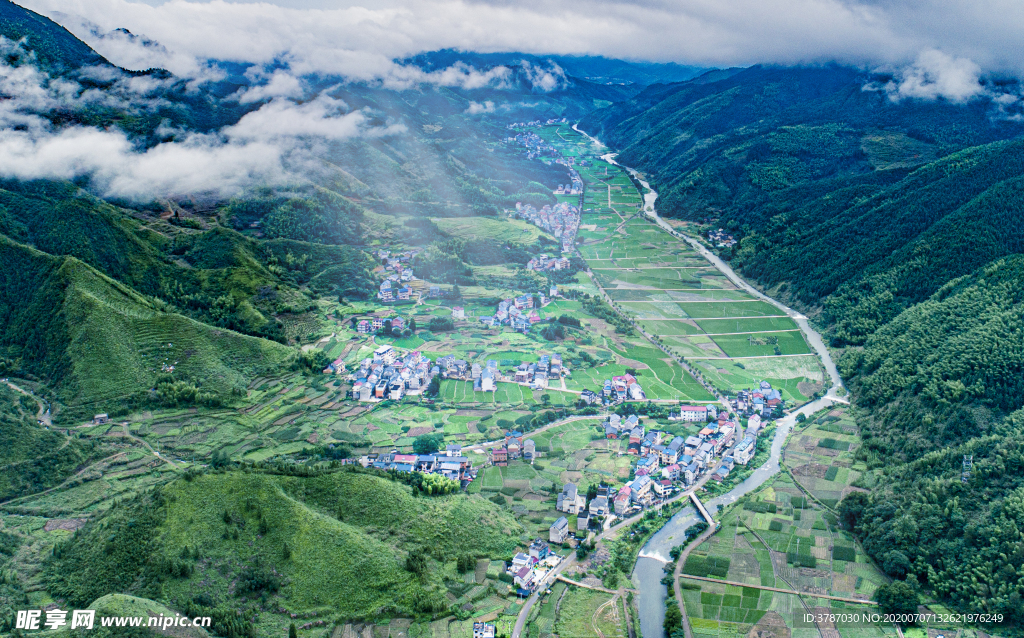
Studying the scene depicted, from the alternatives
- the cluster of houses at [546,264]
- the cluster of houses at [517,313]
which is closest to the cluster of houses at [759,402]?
the cluster of houses at [517,313]

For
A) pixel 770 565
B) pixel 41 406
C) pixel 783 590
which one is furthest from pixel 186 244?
pixel 783 590

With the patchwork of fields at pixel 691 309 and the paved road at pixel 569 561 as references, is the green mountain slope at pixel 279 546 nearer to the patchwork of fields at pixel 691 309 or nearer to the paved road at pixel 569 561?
the paved road at pixel 569 561

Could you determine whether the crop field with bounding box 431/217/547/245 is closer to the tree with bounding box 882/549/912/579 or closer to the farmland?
the farmland

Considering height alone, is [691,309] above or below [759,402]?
above

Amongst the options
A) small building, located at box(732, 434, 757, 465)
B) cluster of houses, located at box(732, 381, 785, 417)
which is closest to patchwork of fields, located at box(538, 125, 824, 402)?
cluster of houses, located at box(732, 381, 785, 417)

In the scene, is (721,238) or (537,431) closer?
(537,431)

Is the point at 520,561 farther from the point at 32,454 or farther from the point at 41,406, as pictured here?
the point at 41,406
